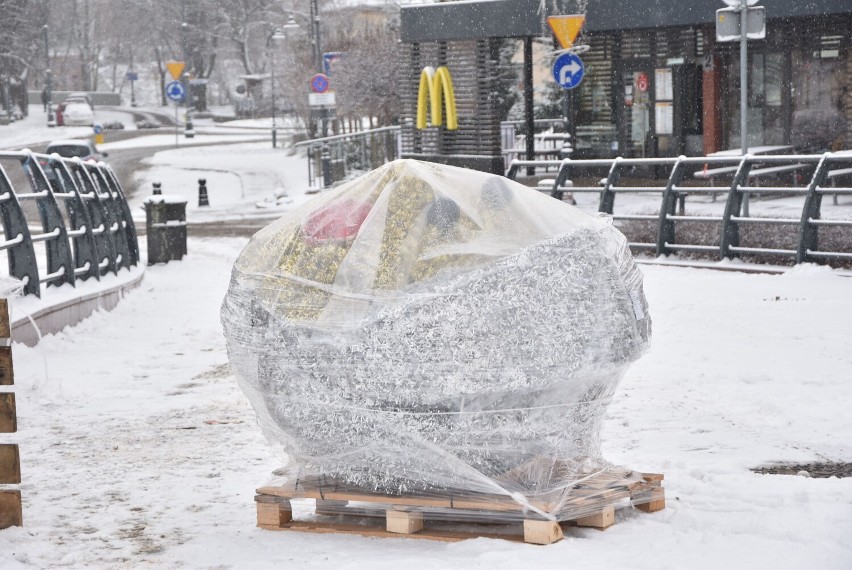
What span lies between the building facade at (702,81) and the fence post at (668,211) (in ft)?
30.1

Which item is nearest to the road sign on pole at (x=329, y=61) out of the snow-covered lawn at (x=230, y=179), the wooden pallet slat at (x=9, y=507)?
the snow-covered lawn at (x=230, y=179)

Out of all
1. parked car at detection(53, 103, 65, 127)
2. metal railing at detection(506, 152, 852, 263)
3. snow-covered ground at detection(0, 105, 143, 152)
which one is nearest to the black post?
metal railing at detection(506, 152, 852, 263)

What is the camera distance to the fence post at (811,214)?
46.4ft

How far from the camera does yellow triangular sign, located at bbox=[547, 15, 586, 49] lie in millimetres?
21734

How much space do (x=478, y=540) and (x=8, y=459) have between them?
2.15m

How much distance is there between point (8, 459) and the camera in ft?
18.8

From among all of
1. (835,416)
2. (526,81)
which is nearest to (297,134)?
(526,81)

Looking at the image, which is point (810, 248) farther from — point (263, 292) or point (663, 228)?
point (263, 292)

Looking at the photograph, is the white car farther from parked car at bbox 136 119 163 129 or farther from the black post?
the black post

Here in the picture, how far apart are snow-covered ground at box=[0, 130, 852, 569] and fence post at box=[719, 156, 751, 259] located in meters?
1.95

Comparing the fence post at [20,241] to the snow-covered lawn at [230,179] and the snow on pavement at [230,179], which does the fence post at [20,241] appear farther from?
the snow on pavement at [230,179]

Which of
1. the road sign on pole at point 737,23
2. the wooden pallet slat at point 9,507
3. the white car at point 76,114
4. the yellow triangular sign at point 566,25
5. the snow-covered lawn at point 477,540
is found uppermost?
the yellow triangular sign at point 566,25

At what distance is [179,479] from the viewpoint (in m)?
6.68

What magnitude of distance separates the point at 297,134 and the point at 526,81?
24.6 metres
